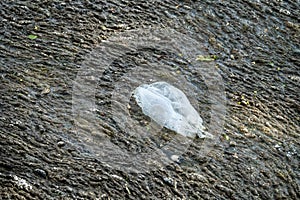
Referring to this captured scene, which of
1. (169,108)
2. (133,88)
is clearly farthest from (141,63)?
(169,108)

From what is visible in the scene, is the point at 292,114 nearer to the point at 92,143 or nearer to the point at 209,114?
the point at 209,114

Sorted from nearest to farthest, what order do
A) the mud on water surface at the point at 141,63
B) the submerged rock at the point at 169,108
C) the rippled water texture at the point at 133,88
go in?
the mud on water surface at the point at 141,63, the rippled water texture at the point at 133,88, the submerged rock at the point at 169,108

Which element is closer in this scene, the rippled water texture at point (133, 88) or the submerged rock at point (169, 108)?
the rippled water texture at point (133, 88)

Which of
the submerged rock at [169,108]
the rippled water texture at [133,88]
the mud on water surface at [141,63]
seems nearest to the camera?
the mud on water surface at [141,63]

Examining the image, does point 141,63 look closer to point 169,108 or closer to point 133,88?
point 133,88

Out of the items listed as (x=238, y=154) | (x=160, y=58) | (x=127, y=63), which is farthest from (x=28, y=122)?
(x=238, y=154)
